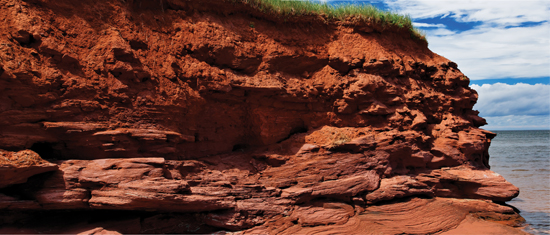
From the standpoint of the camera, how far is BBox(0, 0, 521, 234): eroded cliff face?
4.77 meters

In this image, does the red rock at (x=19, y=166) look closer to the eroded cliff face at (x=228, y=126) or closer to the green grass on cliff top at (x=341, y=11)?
the eroded cliff face at (x=228, y=126)

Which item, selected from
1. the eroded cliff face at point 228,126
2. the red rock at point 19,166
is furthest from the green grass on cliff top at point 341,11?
the red rock at point 19,166

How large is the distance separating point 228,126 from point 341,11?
3.99 m

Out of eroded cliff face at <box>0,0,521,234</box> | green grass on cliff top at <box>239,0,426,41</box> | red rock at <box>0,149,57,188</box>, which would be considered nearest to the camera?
red rock at <box>0,149,57,188</box>

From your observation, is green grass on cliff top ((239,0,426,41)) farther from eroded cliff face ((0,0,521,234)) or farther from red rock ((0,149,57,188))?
red rock ((0,149,57,188))

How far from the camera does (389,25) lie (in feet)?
26.7

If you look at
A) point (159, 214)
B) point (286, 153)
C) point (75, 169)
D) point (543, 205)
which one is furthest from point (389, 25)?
point (75, 169)

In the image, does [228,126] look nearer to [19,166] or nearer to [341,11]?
[19,166]

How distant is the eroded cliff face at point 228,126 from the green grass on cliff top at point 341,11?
17cm

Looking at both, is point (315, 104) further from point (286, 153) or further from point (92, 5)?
point (92, 5)

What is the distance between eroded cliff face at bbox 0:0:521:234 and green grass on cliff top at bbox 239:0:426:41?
0.56 ft

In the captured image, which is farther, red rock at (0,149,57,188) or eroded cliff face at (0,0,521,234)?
eroded cliff face at (0,0,521,234)

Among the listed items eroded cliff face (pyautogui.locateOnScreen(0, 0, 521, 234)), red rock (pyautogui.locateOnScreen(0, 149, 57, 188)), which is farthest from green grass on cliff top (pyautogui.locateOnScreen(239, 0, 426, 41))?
red rock (pyautogui.locateOnScreen(0, 149, 57, 188))

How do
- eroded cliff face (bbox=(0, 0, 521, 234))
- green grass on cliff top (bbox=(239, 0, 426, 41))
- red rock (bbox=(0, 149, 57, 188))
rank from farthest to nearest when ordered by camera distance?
green grass on cliff top (bbox=(239, 0, 426, 41)), eroded cliff face (bbox=(0, 0, 521, 234)), red rock (bbox=(0, 149, 57, 188))
